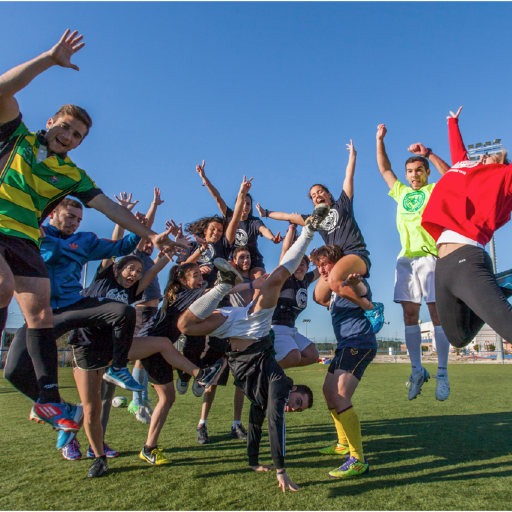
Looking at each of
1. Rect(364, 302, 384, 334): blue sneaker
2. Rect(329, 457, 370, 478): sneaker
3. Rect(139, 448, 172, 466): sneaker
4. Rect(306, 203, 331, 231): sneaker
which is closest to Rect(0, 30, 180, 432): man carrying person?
Rect(306, 203, 331, 231): sneaker

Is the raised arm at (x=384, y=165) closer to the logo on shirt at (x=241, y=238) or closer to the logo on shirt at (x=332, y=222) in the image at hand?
the logo on shirt at (x=332, y=222)

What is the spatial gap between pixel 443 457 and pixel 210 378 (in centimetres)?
270

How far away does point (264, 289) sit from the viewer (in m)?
3.98

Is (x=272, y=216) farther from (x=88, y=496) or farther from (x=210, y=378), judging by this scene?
(x=88, y=496)

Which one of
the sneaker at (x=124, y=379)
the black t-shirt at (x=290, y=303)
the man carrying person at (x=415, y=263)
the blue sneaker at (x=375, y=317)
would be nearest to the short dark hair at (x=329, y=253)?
the blue sneaker at (x=375, y=317)

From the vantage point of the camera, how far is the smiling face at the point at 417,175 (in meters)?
5.27

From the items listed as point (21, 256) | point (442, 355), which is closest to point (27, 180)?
point (21, 256)

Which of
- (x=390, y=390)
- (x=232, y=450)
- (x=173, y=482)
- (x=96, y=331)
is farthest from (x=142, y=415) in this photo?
(x=390, y=390)

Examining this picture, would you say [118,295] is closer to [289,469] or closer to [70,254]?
[70,254]

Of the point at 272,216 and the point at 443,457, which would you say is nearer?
the point at 443,457

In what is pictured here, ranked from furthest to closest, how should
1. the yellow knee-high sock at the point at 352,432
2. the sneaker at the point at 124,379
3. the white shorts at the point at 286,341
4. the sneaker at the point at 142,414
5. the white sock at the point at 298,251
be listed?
the sneaker at the point at 142,414
the white shorts at the point at 286,341
the white sock at the point at 298,251
the yellow knee-high sock at the point at 352,432
the sneaker at the point at 124,379

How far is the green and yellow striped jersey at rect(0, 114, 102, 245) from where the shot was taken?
2891mm

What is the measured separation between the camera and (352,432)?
4051 mm

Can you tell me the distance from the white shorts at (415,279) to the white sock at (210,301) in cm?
Answer: 267
